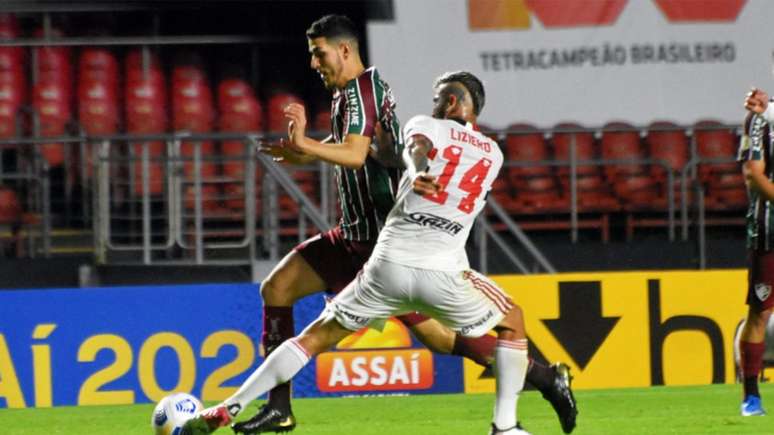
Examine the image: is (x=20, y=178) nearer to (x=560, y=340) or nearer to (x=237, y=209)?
(x=237, y=209)

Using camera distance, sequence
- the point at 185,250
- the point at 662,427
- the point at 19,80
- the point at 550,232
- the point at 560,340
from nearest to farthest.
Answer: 1. the point at 662,427
2. the point at 560,340
3. the point at 185,250
4. the point at 550,232
5. the point at 19,80

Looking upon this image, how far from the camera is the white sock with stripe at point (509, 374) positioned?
670 centimetres

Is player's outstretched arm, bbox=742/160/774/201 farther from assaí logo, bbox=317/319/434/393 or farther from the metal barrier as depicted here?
the metal barrier

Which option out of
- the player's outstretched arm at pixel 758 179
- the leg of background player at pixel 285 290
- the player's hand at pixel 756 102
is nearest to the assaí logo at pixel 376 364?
the leg of background player at pixel 285 290

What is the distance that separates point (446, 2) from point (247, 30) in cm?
242

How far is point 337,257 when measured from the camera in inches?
305

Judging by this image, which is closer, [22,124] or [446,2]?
[22,124]

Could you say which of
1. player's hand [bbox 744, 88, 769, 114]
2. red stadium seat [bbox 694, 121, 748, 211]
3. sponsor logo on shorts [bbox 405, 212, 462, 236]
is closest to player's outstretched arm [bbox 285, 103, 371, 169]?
sponsor logo on shorts [bbox 405, 212, 462, 236]

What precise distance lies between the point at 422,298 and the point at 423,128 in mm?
669

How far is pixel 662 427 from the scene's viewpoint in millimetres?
8078

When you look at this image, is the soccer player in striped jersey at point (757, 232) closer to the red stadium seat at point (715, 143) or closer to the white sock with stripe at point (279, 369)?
the white sock with stripe at point (279, 369)

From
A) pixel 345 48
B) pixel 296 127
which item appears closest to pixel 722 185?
pixel 345 48

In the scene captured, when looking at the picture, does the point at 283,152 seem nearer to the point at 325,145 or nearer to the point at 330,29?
the point at 325,145

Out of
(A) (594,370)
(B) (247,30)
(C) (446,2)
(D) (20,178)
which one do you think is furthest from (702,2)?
(D) (20,178)
